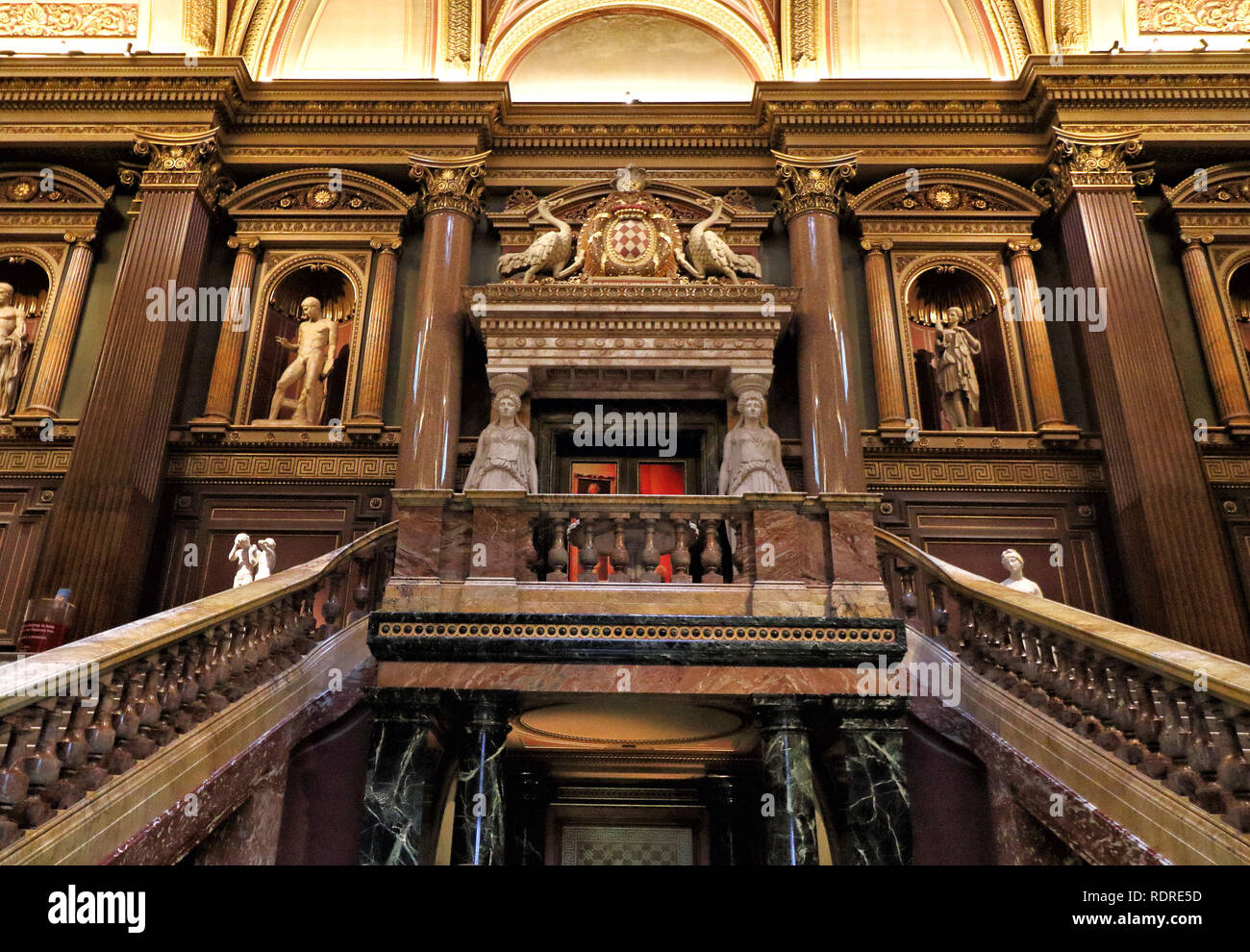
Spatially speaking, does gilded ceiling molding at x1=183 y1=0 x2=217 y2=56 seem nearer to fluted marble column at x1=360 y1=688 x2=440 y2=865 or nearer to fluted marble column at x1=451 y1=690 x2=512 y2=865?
fluted marble column at x1=360 y1=688 x2=440 y2=865

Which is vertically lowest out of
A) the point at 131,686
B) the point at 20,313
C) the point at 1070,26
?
the point at 131,686

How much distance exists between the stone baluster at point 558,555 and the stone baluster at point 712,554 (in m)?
0.97

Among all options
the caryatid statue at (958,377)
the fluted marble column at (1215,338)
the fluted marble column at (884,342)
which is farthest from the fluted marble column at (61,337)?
the fluted marble column at (1215,338)

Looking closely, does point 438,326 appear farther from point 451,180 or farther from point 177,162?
point 177,162

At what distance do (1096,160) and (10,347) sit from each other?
495 inches

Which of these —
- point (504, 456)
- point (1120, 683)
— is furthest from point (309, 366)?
point (1120, 683)

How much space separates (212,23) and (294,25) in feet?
3.24

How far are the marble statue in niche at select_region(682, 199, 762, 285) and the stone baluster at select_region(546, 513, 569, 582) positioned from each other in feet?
15.1

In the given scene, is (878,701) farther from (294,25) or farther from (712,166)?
(294,25)

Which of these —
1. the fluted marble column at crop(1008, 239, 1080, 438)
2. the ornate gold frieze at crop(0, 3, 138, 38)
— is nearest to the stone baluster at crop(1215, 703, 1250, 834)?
the fluted marble column at crop(1008, 239, 1080, 438)

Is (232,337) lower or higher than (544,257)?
lower

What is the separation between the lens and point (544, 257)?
1020cm

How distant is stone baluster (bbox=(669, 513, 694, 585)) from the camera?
637 centimetres

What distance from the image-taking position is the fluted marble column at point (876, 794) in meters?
5.50
